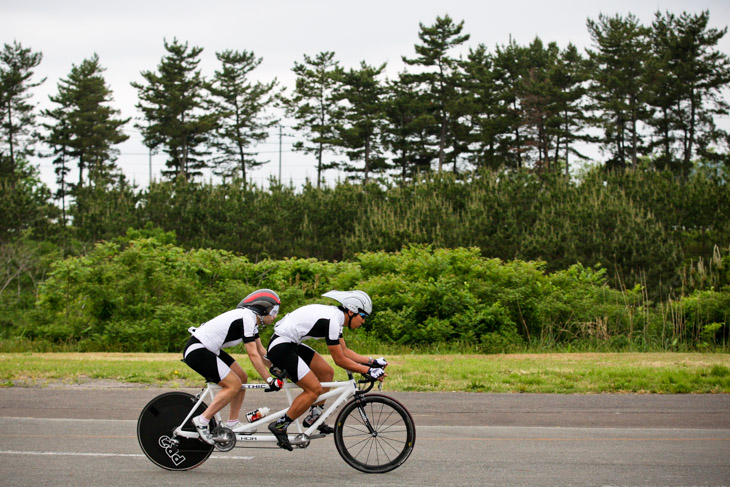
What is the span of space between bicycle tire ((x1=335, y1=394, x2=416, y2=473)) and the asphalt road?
0.15 meters

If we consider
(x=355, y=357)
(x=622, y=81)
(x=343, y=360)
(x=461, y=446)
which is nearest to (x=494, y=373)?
(x=461, y=446)

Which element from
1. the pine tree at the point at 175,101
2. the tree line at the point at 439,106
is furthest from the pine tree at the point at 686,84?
the pine tree at the point at 175,101

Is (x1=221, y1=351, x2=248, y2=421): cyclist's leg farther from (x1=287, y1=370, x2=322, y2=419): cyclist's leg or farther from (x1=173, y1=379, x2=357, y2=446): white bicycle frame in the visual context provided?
(x1=287, y1=370, x2=322, y2=419): cyclist's leg

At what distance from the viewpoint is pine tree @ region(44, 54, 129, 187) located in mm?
65125

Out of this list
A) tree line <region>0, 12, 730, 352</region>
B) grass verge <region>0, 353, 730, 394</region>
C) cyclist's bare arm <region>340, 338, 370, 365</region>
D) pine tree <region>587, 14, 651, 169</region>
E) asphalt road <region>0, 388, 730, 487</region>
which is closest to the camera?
asphalt road <region>0, 388, 730, 487</region>

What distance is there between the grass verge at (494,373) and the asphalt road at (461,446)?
70 cm

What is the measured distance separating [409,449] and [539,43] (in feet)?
208

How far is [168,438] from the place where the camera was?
24.5ft

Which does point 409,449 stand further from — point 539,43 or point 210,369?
point 539,43

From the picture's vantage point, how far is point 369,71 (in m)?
61.2

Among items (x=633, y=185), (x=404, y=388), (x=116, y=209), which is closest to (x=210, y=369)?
(x=404, y=388)

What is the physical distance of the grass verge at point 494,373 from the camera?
13.0 meters

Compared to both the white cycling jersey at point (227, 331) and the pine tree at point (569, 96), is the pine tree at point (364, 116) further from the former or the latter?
the white cycling jersey at point (227, 331)

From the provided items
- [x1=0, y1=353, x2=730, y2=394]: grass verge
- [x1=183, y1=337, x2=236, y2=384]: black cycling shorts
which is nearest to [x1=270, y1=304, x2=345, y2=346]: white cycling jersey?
[x1=183, y1=337, x2=236, y2=384]: black cycling shorts
